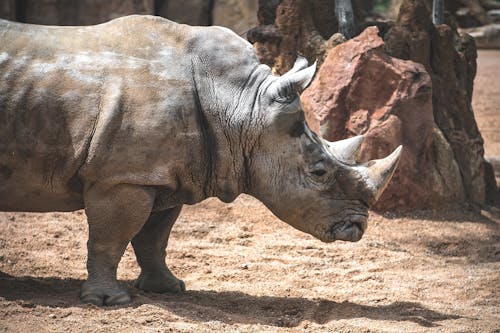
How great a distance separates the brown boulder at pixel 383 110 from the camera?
8812mm

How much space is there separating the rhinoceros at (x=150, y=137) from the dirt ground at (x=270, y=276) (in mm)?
467

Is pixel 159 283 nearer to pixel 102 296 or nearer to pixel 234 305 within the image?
pixel 234 305

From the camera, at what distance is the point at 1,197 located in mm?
5344

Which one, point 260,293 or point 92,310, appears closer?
point 92,310

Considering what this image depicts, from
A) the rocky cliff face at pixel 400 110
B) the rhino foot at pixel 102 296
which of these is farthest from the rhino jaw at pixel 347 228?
the rocky cliff face at pixel 400 110

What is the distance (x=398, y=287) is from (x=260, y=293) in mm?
1067

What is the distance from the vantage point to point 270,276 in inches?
265

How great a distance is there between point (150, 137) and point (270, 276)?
76.7 inches

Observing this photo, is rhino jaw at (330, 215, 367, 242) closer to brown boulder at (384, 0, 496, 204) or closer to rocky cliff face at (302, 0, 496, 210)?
rocky cliff face at (302, 0, 496, 210)

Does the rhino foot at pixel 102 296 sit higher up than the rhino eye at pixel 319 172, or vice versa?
the rhino eye at pixel 319 172

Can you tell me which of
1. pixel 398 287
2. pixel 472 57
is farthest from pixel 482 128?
pixel 398 287

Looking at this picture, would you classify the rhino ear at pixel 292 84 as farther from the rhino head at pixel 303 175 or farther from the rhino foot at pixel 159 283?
the rhino foot at pixel 159 283

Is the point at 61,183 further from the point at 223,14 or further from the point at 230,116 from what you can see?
the point at 223,14

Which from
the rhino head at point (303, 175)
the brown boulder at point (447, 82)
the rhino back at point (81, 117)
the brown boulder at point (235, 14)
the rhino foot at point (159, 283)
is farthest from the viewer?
the brown boulder at point (235, 14)
